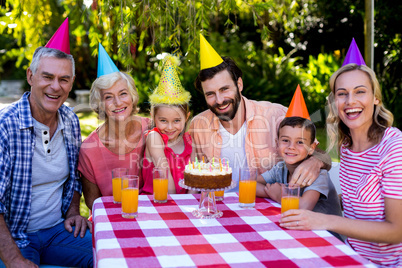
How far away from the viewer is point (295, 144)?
9.22 feet

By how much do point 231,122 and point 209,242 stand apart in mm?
1840

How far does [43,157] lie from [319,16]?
10397 millimetres

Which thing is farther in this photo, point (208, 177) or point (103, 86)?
point (103, 86)

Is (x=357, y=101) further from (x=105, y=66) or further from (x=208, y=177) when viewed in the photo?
(x=105, y=66)

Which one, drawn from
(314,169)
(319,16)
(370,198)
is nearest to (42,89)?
(314,169)

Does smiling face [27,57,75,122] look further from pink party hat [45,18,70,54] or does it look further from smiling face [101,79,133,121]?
smiling face [101,79,133,121]

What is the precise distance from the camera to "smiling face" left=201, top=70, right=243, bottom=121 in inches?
133

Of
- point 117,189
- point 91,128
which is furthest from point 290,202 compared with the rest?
point 91,128

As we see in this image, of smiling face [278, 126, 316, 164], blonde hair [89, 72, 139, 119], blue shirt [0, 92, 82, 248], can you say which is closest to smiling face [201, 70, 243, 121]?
blonde hair [89, 72, 139, 119]

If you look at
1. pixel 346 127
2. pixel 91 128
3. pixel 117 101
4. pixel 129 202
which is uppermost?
pixel 117 101

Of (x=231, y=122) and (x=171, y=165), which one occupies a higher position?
(x=231, y=122)

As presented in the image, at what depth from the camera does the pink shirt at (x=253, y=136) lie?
3562 millimetres

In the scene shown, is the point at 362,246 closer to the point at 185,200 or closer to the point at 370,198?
the point at 370,198

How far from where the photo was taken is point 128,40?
3.63 meters
